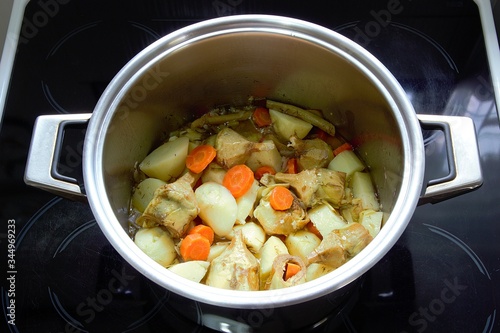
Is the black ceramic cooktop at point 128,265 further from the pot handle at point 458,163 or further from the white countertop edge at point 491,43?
the pot handle at point 458,163

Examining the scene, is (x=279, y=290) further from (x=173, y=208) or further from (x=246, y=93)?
(x=246, y=93)

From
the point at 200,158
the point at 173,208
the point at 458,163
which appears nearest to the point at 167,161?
the point at 200,158

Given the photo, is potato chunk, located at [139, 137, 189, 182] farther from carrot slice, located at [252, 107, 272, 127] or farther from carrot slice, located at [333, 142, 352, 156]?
carrot slice, located at [333, 142, 352, 156]

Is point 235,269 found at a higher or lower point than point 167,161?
lower

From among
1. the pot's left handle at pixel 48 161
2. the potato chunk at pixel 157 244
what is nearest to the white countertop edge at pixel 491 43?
the potato chunk at pixel 157 244

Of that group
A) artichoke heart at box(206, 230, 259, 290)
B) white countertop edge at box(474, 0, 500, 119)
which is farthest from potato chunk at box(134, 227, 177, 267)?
white countertop edge at box(474, 0, 500, 119)

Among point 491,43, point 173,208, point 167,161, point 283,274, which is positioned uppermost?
point 491,43
